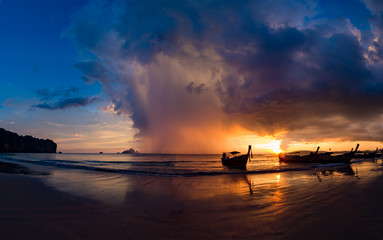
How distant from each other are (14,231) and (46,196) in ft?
17.0

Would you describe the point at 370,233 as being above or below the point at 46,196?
above

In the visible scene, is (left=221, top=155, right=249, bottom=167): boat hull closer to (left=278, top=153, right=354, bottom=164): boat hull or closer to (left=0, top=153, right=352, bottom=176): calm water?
(left=0, top=153, right=352, bottom=176): calm water

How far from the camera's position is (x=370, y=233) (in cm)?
490

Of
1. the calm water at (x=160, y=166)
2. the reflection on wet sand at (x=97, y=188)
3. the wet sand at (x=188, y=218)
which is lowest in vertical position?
the calm water at (x=160, y=166)

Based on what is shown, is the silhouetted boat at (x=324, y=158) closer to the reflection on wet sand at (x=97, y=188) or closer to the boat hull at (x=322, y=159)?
the boat hull at (x=322, y=159)

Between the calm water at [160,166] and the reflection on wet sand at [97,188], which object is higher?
the reflection on wet sand at [97,188]

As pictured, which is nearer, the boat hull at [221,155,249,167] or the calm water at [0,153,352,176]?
the calm water at [0,153,352,176]

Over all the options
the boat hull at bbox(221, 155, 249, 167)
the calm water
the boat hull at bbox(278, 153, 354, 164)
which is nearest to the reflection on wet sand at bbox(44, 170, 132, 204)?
the calm water

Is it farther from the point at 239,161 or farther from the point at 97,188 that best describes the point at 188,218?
the point at 239,161

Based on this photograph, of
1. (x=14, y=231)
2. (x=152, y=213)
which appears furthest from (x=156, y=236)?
(x=14, y=231)

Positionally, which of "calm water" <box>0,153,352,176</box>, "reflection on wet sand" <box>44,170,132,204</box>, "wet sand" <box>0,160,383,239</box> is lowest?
"calm water" <box>0,153,352,176</box>

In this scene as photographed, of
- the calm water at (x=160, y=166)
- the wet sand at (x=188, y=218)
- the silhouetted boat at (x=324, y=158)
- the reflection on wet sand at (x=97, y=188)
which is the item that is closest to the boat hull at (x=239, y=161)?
the calm water at (x=160, y=166)

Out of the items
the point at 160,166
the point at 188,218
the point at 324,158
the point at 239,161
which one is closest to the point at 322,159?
the point at 324,158

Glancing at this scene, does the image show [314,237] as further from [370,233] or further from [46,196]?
[46,196]
